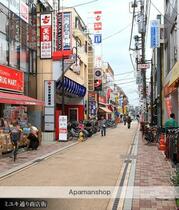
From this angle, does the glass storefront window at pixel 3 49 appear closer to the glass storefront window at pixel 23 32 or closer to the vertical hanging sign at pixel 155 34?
the glass storefront window at pixel 23 32

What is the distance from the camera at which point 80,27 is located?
148ft

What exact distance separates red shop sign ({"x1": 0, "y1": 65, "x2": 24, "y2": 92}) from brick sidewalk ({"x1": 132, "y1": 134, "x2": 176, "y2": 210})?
9.19 metres

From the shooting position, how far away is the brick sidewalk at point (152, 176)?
7.59 m

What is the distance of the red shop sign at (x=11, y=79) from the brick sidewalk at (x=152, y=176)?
30.2 feet

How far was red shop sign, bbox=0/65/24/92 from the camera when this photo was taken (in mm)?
21831

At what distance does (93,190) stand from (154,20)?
798 inches

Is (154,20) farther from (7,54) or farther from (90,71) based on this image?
(90,71)

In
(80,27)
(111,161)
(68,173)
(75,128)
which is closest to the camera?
(68,173)

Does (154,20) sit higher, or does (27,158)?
(154,20)

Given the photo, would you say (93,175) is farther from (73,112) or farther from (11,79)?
(73,112)

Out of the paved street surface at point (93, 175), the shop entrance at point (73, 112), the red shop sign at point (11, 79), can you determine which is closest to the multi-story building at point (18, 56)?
the red shop sign at point (11, 79)

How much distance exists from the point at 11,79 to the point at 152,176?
14.1 m

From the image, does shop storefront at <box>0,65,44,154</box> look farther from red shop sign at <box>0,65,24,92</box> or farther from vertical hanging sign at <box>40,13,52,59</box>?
vertical hanging sign at <box>40,13,52,59</box>

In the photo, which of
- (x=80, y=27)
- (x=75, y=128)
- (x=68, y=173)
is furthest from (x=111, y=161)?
(x=80, y=27)
